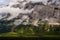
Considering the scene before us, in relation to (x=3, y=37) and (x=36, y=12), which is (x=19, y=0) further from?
(x=3, y=37)

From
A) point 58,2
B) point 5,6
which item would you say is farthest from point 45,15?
point 5,6

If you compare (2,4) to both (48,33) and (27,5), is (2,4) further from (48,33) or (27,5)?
(48,33)

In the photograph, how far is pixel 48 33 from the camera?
5.96ft

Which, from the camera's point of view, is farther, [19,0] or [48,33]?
[19,0]

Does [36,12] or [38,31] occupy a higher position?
[36,12]

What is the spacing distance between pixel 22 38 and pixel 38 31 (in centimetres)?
20

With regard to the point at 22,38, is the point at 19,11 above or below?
above

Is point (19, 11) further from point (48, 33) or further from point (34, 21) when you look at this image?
point (48, 33)

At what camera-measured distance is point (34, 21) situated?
6.12 feet

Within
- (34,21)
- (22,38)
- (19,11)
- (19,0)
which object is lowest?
(22,38)

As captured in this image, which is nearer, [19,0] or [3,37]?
[3,37]

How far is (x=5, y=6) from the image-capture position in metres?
1.94

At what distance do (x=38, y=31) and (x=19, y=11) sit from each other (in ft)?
1.11

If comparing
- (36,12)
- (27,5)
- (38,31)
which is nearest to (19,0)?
(27,5)
